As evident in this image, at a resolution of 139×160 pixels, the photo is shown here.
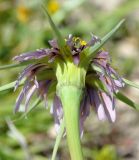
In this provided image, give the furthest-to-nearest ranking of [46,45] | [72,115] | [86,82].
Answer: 1. [46,45]
2. [86,82]
3. [72,115]

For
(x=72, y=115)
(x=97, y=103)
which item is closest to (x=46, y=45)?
(x=97, y=103)

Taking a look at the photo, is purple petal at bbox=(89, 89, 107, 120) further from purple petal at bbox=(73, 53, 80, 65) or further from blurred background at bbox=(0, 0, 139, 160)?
blurred background at bbox=(0, 0, 139, 160)

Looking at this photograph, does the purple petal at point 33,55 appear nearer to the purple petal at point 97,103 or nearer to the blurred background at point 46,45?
the purple petal at point 97,103

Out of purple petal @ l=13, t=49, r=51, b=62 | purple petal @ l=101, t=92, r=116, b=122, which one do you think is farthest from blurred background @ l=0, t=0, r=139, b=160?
purple petal @ l=13, t=49, r=51, b=62

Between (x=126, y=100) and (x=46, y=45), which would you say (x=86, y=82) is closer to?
(x=126, y=100)

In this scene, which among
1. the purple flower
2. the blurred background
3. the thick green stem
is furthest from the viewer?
the blurred background

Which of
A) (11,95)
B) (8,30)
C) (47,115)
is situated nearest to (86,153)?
(47,115)

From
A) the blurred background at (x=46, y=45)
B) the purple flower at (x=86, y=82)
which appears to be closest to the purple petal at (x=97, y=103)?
the purple flower at (x=86, y=82)
